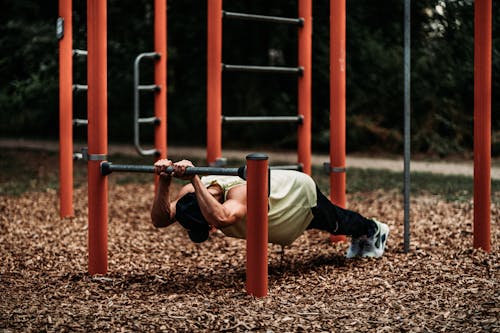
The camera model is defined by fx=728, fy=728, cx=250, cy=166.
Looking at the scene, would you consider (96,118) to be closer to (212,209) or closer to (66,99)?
(212,209)

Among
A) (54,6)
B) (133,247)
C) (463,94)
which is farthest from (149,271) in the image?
(54,6)

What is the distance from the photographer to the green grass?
764 cm

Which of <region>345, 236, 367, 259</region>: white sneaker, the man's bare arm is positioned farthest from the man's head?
<region>345, 236, 367, 259</region>: white sneaker

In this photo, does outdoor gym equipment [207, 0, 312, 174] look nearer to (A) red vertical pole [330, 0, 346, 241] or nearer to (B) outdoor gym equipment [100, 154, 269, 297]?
(A) red vertical pole [330, 0, 346, 241]

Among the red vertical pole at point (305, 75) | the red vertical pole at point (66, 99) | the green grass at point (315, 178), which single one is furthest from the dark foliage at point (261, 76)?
the red vertical pole at point (305, 75)

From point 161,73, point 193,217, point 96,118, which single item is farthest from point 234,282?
point 161,73

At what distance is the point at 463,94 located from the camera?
9.23m

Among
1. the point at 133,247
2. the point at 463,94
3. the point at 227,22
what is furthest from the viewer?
the point at 227,22

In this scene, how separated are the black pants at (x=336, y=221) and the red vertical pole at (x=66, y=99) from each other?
2.95 m

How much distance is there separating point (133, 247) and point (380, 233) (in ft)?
5.93

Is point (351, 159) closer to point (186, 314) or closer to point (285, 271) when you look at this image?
point (285, 271)

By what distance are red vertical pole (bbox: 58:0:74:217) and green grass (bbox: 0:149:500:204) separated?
1794mm

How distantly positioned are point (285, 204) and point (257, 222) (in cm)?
41

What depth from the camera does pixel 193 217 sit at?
381cm
